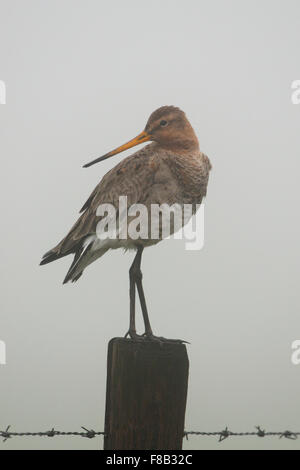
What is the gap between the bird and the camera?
18.3ft

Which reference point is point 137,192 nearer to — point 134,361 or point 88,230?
point 88,230

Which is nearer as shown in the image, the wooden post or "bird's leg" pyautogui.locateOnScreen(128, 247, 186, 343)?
the wooden post

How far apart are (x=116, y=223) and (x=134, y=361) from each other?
2190 millimetres

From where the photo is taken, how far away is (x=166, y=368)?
3680mm

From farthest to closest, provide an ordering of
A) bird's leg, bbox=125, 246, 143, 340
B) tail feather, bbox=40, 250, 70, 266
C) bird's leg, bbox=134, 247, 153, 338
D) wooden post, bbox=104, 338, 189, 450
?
1. tail feather, bbox=40, 250, 70, 266
2. bird's leg, bbox=134, 247, 153, 338
3. bird's leg, bbox=125, 246, 143, 340
4. wooden post, bbox=104, 338, 189, 450

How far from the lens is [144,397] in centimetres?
356

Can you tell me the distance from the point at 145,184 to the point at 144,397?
2.44 m

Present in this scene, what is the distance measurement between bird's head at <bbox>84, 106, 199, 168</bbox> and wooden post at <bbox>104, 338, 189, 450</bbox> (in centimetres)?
258

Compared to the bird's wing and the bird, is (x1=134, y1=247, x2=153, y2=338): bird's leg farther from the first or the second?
the bird's wing

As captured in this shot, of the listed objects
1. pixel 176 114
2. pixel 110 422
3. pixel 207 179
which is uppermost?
pixel 176 114

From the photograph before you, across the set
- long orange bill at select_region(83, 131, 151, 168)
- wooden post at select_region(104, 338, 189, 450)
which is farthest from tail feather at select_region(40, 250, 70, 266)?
wooden post at select_region(104, 338, 189, 450)

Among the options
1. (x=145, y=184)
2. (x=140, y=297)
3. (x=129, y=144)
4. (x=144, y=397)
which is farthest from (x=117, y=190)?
(x=144, y=397)

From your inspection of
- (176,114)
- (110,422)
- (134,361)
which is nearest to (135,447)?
(110,422)

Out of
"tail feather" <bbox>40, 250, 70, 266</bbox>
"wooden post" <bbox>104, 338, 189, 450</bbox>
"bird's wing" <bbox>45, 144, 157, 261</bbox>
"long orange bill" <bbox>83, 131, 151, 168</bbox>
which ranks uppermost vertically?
"long orange bill" <bbox>83, 131, 151, 168</bbox>
